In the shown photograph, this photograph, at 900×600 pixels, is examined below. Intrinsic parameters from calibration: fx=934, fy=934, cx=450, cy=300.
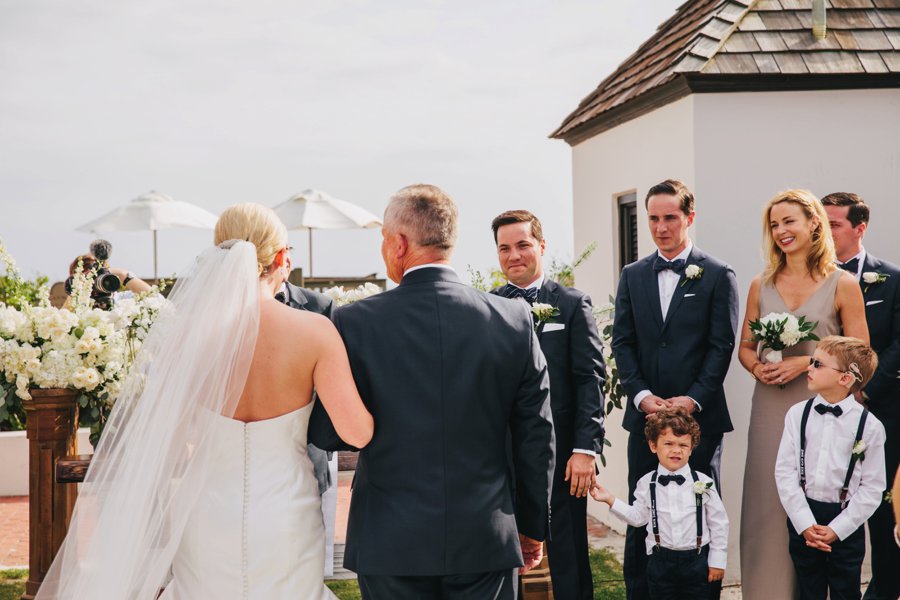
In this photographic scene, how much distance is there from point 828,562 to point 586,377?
5.29ft

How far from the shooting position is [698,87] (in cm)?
668

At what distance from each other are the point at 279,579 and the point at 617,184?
18.5 ft

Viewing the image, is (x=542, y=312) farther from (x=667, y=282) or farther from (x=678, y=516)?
(x=678, y=516)

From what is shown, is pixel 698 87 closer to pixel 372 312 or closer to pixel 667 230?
pixel 667 230

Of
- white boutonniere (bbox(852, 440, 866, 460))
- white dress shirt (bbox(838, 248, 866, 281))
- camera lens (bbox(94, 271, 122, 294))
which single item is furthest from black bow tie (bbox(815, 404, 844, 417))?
camera lens (bbox(94, 271, 122, 294))

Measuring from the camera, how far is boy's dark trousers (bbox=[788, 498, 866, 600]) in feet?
15.6

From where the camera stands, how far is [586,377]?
4.80 metres

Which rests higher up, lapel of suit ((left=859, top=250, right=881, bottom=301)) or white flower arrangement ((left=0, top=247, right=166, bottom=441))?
lapel of suit ((left=859, top=250, right=881, bottom=301))

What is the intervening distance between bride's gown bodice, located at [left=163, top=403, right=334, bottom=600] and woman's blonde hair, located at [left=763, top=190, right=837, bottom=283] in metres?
3.02

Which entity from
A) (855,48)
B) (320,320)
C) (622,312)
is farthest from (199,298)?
(855,48)

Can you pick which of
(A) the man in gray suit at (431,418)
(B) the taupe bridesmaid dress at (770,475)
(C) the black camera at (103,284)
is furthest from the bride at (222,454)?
(C) the black camera at (103,284)

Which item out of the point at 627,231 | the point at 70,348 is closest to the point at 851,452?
the point at 627,231

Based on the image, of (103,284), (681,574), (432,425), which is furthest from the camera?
(103,284)

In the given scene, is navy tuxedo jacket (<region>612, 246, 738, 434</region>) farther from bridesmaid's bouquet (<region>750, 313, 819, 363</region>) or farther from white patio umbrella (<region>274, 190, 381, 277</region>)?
white patio umbrella (<region>274, 190, 381, 277</region>)
